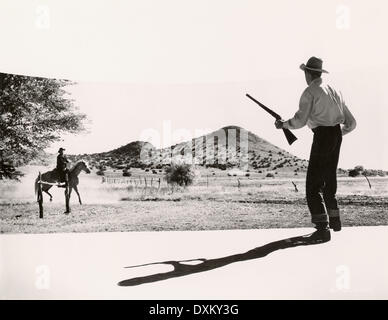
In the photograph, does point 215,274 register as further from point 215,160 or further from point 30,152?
point 30,152

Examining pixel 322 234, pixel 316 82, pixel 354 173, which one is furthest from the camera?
pixel 354 173

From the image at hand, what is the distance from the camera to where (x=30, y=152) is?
605 centimetres

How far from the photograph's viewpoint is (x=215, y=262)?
5473mm

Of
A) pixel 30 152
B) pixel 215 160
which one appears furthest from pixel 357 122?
pixel 30 152

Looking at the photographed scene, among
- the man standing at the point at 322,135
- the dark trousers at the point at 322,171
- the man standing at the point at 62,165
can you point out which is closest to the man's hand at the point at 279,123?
the man standing at the point at 322,135

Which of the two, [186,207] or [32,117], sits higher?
[32,117]

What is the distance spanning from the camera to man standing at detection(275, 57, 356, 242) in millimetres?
5309

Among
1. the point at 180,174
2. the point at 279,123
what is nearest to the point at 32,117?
the point at 180,174

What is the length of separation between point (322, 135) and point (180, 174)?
5.62ft

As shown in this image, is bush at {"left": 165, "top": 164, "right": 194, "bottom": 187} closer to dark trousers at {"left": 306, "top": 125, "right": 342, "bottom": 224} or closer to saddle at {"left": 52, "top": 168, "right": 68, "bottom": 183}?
saddle at {"left": 52, "top": 168, "right": 68, "bottom": 183}

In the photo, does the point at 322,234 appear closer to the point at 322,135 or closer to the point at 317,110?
the point at 322,135

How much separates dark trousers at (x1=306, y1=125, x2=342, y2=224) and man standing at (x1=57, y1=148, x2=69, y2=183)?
273 centimetres

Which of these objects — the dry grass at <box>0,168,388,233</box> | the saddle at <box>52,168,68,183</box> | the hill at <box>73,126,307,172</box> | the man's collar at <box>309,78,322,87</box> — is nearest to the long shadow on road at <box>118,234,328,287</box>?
the dry grass at <box>0,168,388,233</box>

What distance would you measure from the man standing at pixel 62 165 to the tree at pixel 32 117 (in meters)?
0.19
